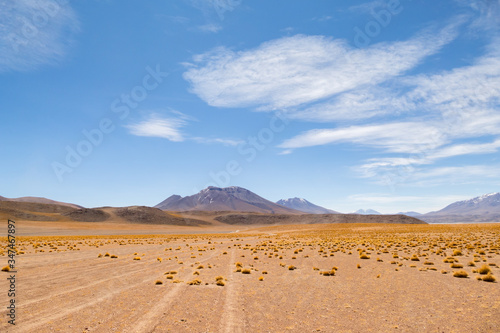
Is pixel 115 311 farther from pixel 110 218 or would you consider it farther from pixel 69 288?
pixel 110 218

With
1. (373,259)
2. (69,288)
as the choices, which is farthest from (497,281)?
(69,288)

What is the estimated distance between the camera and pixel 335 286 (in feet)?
52.0

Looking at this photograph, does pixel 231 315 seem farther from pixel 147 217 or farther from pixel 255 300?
pixel 147 217

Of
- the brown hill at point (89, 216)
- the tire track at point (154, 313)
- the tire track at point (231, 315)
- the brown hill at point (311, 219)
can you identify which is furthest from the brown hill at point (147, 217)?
the tire track at point (154, 313)

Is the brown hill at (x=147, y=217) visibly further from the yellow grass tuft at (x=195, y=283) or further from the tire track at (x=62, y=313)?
the tire track at (x=62, y=313)

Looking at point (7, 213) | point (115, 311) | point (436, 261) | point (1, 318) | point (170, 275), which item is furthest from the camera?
point (7, 213)

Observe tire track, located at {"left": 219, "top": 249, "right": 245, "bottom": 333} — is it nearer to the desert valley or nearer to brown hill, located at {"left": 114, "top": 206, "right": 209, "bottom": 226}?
the desert valley

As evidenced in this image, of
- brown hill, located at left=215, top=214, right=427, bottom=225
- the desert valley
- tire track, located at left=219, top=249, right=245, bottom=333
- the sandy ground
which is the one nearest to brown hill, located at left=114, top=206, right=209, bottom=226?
brown hill, located at left=215, top=214, right=427, bottom=225

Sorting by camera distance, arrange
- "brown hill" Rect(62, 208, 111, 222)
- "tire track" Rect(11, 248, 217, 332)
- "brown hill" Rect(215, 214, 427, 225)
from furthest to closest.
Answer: "brown hill" Rect(215, 214, 427, 225)
"brown hill" Rect(62, 208, 111, 222)
"tire track" Rect(11, 248, 217, 332)

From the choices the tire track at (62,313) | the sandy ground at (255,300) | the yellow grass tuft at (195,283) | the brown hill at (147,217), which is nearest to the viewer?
the tire track at (62,313)

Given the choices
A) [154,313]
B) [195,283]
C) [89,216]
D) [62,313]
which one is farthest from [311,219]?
[62,313]

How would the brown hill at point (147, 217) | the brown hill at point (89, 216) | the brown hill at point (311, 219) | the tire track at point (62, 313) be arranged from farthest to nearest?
the brown hill at point (311, 219) → the brown hill at point (147, 217) → the brown hill at point (89, 216) → the tire track at point (62, 313)

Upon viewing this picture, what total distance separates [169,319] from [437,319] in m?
8.69

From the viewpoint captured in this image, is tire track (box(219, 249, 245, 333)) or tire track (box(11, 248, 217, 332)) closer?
tire track (box(11, 248, 217, 332))
